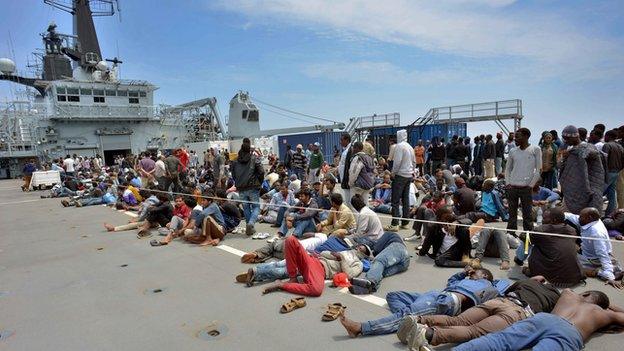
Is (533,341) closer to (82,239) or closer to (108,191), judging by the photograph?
(82,239)

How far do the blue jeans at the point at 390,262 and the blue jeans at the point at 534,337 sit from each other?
6.00ft

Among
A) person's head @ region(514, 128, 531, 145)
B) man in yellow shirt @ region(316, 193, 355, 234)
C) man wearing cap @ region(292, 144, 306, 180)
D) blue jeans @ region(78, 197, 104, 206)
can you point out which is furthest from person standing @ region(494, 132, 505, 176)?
blue jeans @ region(78, 197, 104, 206)

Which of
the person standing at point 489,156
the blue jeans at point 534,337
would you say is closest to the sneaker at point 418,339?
the blue jeans at point 534,337

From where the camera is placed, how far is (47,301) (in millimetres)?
4516

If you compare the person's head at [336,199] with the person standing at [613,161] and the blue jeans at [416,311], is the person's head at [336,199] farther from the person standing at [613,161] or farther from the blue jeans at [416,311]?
the person standing at [613,161]

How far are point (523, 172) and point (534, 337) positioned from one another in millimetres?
3275

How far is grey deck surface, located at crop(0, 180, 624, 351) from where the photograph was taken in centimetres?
335

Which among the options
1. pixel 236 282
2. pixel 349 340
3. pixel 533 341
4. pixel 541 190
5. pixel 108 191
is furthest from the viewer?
pixel 108 191

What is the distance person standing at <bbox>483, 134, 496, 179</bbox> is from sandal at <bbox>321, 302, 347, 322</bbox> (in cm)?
1017

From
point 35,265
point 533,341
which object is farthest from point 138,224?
point 533,341

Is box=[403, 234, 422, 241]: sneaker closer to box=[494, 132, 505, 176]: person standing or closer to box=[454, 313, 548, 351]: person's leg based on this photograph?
box=[454, 313, 548, 351]: person's leg

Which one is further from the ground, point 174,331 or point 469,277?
point 469,277

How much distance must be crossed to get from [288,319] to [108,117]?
32.7 m

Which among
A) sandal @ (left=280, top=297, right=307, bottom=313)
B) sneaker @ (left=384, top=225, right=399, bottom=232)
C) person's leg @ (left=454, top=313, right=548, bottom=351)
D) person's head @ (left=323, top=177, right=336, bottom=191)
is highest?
person's head @ (left=323, top=177, right=336, bottom=191)
